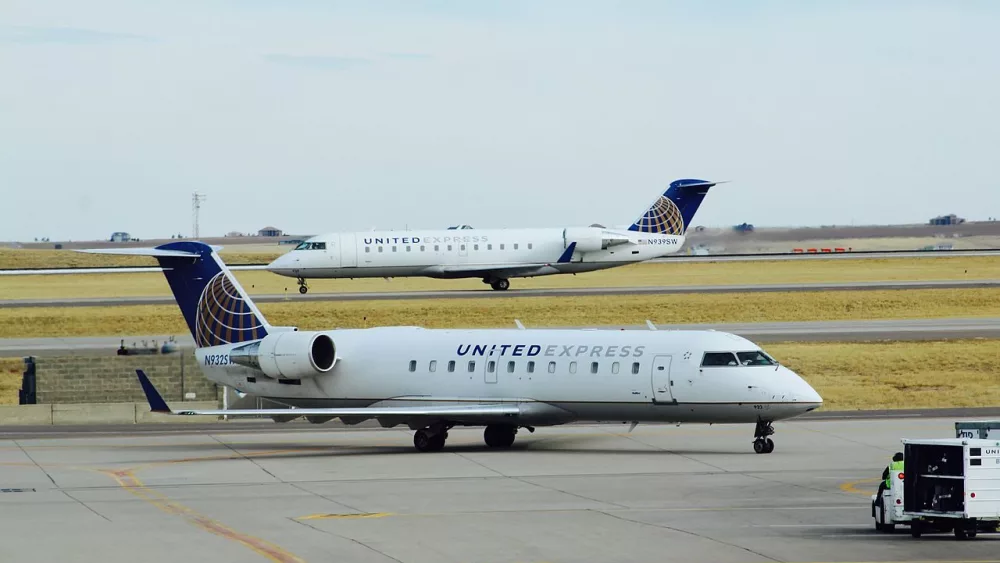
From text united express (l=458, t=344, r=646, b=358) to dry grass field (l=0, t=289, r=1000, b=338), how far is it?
96.3 ft

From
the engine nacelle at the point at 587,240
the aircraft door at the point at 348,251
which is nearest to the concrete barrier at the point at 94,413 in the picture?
the aircraft door at the point at 348,251

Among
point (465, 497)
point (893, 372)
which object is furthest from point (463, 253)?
point (465, 497)

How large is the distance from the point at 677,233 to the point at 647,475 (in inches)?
2453

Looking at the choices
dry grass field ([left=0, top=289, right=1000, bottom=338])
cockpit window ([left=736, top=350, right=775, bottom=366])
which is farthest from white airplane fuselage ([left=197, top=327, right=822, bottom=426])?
dry grass field ([left=0, top=289, right=1000, bottom=338])

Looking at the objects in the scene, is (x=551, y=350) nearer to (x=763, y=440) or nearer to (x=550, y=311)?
(x=763, y=440)

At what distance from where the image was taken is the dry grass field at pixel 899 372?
4469cm

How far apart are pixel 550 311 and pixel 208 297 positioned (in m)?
33.6

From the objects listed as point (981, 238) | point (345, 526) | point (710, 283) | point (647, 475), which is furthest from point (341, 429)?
point (981, 238)

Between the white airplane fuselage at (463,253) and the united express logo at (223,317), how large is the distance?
4761 centimetres

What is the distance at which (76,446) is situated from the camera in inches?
1428

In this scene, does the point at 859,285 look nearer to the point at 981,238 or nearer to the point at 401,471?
the point at 401,471

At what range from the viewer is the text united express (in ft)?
107

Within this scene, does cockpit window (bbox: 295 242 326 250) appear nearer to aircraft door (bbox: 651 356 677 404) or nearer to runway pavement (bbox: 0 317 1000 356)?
runway pavement (bbox: 0 317 1000 356)

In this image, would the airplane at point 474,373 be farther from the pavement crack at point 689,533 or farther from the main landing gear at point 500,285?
the main landing gear at point 500,285
